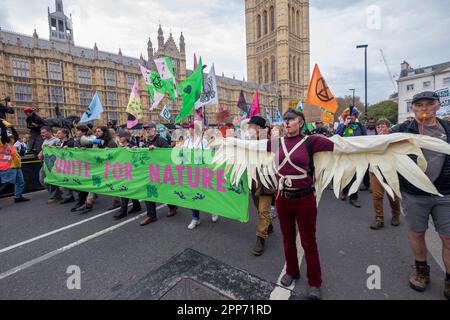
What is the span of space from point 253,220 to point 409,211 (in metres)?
2.73

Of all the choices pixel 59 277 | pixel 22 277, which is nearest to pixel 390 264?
pixel 59 277

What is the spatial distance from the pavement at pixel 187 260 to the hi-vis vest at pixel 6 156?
233cm

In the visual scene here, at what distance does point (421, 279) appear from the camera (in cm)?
253

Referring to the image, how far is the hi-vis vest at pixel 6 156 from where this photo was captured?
6.24 meters

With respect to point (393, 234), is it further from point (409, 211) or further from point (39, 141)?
point (39, 141)

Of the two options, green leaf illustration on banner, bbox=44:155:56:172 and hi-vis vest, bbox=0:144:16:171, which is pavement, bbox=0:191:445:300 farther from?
hi-vis vest, bbox=0:144:16:171

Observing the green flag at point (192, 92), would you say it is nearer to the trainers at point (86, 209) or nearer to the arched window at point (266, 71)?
the trainers at point (86, 209)

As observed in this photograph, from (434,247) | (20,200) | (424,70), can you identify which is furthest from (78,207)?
(424,70)

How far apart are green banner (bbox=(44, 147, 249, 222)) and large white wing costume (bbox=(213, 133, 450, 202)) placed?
0.90m

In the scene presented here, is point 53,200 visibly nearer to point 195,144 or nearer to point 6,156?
point 6,156

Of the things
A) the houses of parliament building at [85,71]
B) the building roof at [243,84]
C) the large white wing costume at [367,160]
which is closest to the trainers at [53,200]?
the large white wing costume at [367,160]

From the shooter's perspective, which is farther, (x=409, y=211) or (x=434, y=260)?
(x=434, y=260)

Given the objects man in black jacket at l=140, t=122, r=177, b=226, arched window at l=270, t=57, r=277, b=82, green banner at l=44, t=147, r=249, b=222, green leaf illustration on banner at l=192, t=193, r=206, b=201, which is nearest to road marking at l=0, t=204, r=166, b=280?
man in black jacket at l=140, t=122, r=177, b=226
